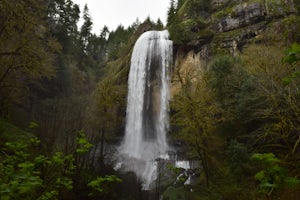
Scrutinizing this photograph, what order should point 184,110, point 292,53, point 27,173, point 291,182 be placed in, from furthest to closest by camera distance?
point 184,110 < point 27,173 < point 291,182 < point 292,53

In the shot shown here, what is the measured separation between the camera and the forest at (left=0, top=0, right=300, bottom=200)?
12.9 ft

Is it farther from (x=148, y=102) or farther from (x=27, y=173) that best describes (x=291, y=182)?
(x=148, y=102)

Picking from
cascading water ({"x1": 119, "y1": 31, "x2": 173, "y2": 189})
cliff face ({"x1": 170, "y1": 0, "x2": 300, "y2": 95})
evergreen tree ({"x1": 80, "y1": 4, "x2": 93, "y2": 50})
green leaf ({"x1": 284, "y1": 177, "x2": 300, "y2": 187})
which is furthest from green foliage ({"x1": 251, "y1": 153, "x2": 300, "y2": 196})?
evergreen tree ({"x1": 80, "y1": 4, "x2": 93, "y2": 50})

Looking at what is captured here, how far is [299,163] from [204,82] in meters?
10.9

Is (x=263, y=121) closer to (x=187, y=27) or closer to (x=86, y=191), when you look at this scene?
(x=86, y=191)

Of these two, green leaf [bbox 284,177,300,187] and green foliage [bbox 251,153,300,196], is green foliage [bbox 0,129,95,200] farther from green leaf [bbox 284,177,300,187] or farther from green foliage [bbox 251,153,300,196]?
green leaf [bbox 284,177,300,187]

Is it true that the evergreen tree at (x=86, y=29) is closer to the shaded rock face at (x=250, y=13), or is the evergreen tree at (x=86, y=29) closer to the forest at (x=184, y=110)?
the forest at (x=184, y=110)

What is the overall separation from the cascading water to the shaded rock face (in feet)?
24.9

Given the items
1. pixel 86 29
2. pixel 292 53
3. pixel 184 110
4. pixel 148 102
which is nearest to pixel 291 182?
pixel 292 53

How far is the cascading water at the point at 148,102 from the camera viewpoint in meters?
24.7

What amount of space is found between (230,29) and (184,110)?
2123 centimetres

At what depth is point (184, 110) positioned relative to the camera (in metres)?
12.9

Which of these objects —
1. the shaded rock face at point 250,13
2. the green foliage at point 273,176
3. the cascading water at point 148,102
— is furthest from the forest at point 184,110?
the cascading water at point 148,102

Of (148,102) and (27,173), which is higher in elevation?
Result: (148,102)
